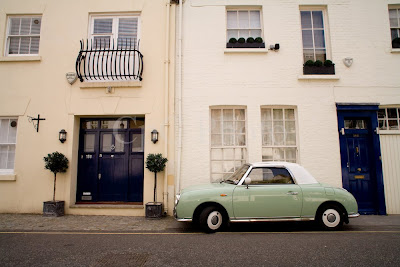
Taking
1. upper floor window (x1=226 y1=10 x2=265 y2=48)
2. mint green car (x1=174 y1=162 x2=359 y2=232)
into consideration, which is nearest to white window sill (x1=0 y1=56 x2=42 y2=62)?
upper floor window (x1=226 y1=10 x2=265 y2=48)

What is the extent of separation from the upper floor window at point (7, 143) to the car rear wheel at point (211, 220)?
665cm

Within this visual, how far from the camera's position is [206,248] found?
15.3 ft

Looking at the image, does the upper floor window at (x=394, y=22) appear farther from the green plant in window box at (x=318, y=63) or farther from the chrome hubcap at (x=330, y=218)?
the chrome hubcap at (x=330, y=218)

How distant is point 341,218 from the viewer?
5.89m

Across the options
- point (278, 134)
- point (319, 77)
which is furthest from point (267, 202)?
point (319, 77)

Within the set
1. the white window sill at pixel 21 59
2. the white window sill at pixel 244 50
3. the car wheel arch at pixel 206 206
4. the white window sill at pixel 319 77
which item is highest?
the white window sill at pixel 244 50

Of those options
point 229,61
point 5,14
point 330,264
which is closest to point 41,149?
point 5,14

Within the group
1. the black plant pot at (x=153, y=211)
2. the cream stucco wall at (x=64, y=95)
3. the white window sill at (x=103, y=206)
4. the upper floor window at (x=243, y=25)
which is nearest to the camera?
the black plant pot at (x=153, y=211)

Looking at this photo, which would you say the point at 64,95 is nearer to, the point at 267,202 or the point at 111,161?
the point at 111,161

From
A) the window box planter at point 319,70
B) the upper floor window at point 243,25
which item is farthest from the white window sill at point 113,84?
the window box planter at point 319,70

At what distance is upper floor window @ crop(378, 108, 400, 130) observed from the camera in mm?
8117

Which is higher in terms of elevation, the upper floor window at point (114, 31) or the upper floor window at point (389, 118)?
the upper floor window at point (114, 31)

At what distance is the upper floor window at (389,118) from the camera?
8117 millimetres

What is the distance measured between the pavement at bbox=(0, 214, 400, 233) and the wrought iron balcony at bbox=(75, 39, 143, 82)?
4.34 m
